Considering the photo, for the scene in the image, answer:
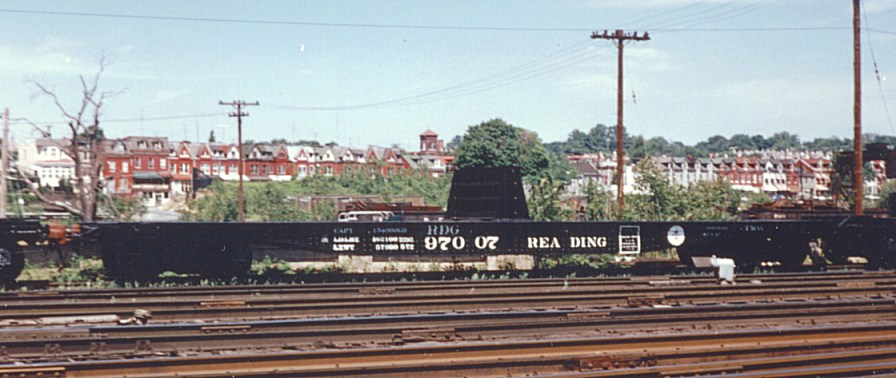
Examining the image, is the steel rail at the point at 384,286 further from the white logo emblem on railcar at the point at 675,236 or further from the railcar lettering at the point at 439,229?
the railcar lettering at the point at 439,229

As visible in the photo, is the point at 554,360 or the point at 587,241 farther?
the point at 587,241

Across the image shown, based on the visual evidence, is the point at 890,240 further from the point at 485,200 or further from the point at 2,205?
the point at 2,205

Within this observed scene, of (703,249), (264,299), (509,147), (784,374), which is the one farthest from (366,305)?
(509,147)

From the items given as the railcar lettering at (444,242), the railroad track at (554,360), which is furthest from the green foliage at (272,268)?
→ the railroad track at (554,360)

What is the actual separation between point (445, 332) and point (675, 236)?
10186 millimetres

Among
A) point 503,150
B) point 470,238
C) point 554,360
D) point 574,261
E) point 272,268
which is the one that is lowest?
point 574,261

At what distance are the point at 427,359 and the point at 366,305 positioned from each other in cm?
369

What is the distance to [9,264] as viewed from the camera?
15.9 meters

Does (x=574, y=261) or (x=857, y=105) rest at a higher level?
(x=857, y=105)

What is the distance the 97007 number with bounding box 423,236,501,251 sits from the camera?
17.5 meters

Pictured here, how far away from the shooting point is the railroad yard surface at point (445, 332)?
8.39 metres

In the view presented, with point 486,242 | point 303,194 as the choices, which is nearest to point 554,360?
point 486,242

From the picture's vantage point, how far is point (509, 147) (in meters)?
89.8

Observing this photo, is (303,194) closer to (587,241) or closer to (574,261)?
(574,261)
